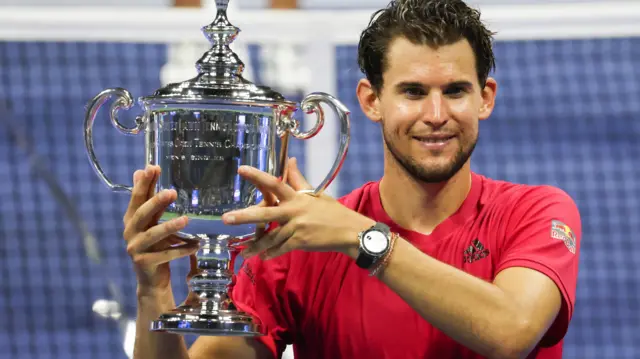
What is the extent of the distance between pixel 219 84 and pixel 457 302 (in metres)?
0.73

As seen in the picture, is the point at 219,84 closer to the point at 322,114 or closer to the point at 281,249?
the point at 322,114

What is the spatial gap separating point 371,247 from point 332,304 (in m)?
0.57

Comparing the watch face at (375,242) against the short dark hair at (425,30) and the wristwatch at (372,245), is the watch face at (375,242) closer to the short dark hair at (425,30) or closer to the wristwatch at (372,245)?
the wristwatch at (372,245)

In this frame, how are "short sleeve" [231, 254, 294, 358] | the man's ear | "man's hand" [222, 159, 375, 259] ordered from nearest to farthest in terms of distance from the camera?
"man's hand" [222, 159, 375, 259], "short sleeve" [231, 254, 294, 358], the man's ear

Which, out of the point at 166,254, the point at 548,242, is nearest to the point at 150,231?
the point at 166,254

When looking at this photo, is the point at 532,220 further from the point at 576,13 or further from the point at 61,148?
the point at 61,148

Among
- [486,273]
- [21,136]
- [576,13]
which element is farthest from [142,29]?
[486,273]

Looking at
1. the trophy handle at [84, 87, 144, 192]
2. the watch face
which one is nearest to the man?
the watch face

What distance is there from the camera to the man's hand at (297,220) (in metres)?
2.47

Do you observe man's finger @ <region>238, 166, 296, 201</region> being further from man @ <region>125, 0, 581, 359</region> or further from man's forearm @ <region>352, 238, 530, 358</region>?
man's forearm @ <region>352, 238, 530, 358</region>

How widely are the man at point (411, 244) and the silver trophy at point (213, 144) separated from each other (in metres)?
0.08

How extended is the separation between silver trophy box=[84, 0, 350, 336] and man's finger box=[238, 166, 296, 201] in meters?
0.07

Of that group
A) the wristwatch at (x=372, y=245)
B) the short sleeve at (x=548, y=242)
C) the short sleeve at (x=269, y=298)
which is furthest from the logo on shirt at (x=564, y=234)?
the short sleeve at (x=269, y=298)

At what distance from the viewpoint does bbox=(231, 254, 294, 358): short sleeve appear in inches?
122
